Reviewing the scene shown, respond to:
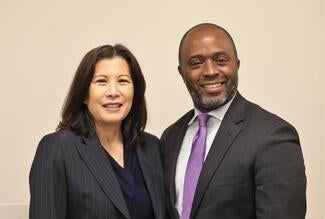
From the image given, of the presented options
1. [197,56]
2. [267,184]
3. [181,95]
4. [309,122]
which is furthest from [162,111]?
[267,184]

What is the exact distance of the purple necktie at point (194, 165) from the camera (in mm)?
1565

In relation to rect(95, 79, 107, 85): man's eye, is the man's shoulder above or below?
below

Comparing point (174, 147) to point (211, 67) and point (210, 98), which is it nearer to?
point (210, 98)

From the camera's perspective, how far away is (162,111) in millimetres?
2301

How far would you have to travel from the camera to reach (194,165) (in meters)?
1.60

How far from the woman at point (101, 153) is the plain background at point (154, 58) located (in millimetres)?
572

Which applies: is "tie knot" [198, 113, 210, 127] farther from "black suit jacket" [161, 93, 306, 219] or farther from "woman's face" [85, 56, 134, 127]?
"woman's face" [85, 56, 134, 127]

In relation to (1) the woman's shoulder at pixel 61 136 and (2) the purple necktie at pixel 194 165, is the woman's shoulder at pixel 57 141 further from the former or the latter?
(2) the purple necktie at pixel 194 165

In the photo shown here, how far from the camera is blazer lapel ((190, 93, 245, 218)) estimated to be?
151cm

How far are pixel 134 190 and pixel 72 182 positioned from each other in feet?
0.84

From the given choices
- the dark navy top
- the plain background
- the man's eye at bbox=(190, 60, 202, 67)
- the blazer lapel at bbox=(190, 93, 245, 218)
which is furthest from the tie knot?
the plain background

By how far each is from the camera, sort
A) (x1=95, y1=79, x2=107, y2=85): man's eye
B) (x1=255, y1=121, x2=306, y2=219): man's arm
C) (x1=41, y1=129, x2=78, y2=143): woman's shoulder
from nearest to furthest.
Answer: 1. (x1=255, y1=121, x2=306, y2=219): man's arm
2. (x1=41, y1=129, x2=78, y2=143): woman's shoulder
3. (x1=95, y1=79, x2=107, y2=85): man's eye

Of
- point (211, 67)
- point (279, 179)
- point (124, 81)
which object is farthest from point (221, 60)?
point (279, 179)

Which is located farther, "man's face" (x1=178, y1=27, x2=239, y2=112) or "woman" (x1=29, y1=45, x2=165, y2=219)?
"man's face" (x1=178, y1=27, x2=239, y2=112)
